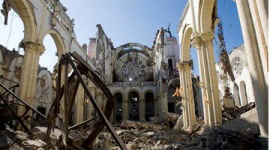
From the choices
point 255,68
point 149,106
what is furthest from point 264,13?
point 149,106

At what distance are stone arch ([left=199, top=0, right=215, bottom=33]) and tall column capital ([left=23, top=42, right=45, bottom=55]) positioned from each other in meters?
8.93

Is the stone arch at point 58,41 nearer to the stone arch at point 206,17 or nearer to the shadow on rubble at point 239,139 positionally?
the stone arch at point 206,17

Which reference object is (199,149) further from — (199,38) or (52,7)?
(52,7)

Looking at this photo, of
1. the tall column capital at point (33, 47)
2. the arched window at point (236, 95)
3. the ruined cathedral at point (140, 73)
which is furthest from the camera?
the ruined cathedral at point (140, 73)

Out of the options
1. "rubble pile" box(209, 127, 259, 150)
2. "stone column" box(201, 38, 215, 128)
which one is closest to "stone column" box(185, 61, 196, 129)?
"stone column" box(201, 38, 215, 128)

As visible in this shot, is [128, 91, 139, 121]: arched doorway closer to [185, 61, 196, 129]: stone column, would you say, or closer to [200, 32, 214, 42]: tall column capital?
[185, 61, 196, 129]: stone column

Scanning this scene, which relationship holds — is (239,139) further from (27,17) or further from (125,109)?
(125,109)

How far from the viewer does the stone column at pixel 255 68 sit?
4312mm

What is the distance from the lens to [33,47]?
1105 cm

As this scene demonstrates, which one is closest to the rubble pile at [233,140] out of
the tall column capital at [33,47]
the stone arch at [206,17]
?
the stone arch at [206,17]

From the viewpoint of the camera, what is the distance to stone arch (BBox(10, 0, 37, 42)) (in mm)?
10555

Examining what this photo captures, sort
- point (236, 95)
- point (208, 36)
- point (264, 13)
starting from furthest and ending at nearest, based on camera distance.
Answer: point (236, 95) → point (208, 36) → point (264, 13)

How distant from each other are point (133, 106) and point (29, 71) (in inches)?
836

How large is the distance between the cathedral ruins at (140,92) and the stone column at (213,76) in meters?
0.04
